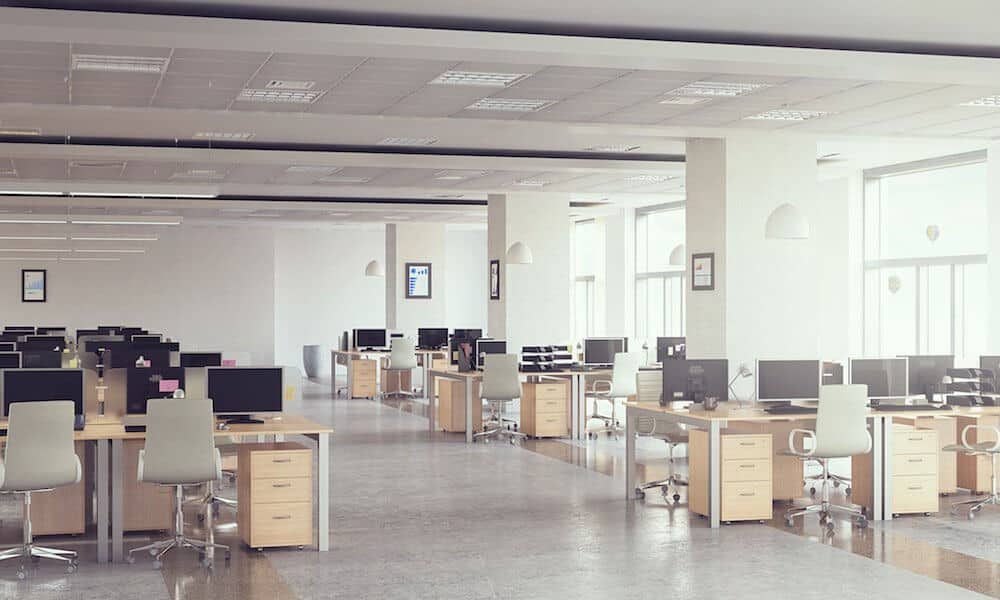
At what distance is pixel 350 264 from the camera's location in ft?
83.1

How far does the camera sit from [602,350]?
46.0 ft

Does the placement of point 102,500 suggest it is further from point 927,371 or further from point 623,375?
point 623,375

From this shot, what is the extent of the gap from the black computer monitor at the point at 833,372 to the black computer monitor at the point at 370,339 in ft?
35.4

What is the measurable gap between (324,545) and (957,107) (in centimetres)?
608

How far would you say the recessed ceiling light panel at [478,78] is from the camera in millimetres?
7930

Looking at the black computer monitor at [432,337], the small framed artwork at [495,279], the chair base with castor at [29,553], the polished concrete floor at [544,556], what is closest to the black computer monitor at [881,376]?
the polished concrete floor at [544,556]

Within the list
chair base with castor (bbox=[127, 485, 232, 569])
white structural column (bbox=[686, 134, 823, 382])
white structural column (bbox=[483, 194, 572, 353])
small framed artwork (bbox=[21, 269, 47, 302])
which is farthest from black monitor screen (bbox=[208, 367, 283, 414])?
small framed artwork (bbox=[21, 269, 47, 302])

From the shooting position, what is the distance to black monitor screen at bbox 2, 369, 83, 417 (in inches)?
301

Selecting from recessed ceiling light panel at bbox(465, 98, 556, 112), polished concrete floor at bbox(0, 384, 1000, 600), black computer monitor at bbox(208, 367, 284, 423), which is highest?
recessed ceiling light panel at bbox(465, 98, 556, 112)

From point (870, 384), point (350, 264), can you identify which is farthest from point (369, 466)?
point (350, 264)

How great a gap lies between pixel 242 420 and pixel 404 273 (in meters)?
13.6

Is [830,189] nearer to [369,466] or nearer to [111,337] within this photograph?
[369,466]

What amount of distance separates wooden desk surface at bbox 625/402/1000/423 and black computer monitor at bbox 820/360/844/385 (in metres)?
0.70

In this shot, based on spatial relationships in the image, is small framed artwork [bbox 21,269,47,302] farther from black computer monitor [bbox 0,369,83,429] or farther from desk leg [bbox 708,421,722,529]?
desk leg [bbox 708,421,722,529]
